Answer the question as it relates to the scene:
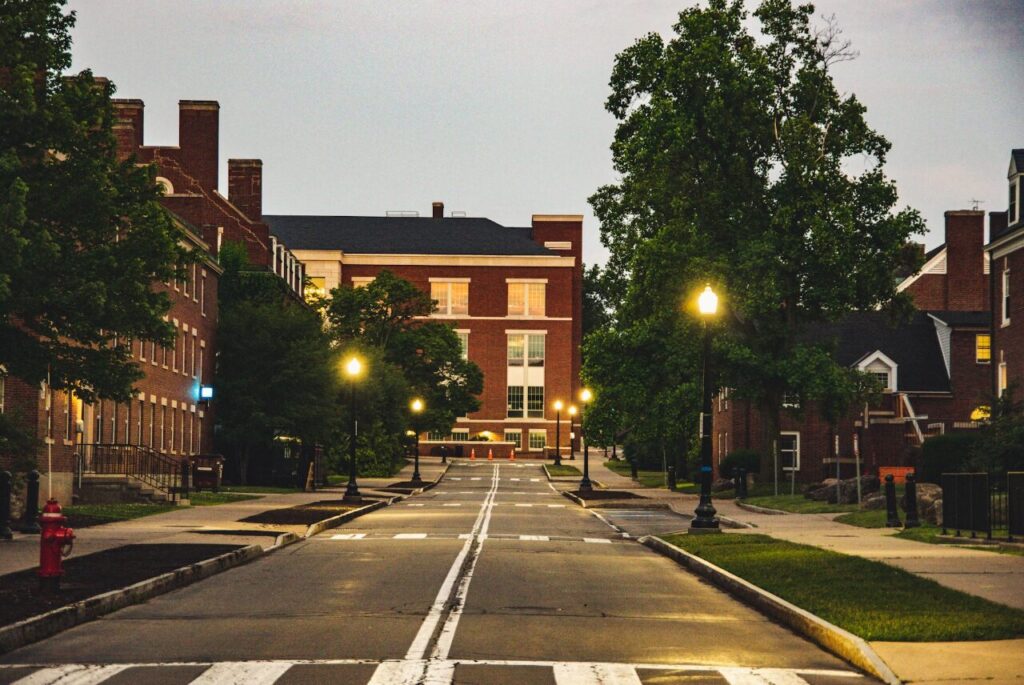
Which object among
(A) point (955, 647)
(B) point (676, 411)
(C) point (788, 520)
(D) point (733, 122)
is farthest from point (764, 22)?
(A) point (955, 647)

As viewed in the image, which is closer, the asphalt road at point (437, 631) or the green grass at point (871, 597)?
the asphalt road at point (437, 631)

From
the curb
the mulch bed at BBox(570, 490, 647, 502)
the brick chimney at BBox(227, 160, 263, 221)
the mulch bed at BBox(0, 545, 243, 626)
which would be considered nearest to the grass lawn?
the curb

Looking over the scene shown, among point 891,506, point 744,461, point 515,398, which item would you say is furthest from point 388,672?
point 515,398

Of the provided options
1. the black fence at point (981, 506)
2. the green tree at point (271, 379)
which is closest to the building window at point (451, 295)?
the green tree at point (271, 379)

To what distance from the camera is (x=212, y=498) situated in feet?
161

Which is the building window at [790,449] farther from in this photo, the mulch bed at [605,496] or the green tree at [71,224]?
the green tree at [71,224]

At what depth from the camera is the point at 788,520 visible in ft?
127

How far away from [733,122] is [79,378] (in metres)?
29.8

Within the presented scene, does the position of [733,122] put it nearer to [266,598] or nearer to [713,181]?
[713,181]

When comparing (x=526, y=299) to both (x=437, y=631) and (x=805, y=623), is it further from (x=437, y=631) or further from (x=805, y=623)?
(x=437, y=631)

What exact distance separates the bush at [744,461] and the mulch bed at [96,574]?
4574 cm

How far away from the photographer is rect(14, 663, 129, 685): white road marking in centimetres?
1128

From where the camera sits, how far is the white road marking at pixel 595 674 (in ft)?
36.7

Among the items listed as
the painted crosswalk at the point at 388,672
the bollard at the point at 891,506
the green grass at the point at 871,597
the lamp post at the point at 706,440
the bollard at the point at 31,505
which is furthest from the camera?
the bollard at the point at 891,506
